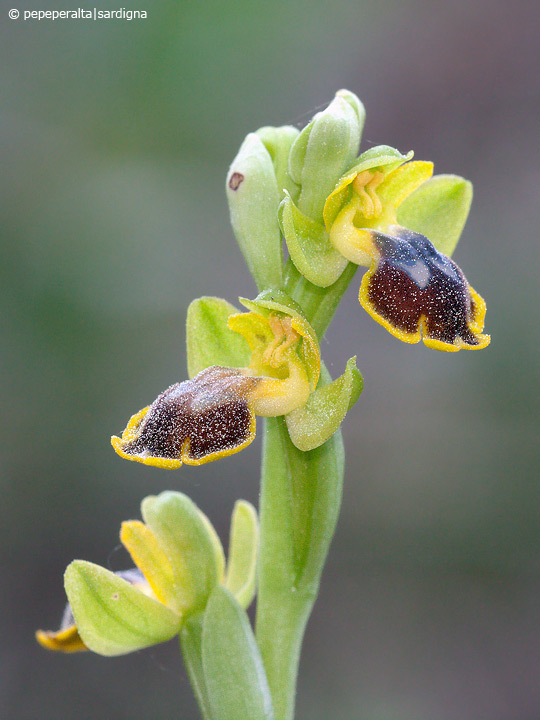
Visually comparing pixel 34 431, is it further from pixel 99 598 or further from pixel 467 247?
pixel 99 598

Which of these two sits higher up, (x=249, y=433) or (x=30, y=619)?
(x=249, y=433)

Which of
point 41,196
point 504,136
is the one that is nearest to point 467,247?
point 504,136

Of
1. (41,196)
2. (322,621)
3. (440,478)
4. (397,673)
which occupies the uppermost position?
(41,196)

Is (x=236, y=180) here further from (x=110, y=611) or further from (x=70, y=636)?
(x=70, y=636)

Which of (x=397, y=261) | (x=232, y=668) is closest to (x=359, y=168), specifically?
(x=397, y=261)

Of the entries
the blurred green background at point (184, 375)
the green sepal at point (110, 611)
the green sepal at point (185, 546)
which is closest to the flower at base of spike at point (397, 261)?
the green sepal at point (185, 546)

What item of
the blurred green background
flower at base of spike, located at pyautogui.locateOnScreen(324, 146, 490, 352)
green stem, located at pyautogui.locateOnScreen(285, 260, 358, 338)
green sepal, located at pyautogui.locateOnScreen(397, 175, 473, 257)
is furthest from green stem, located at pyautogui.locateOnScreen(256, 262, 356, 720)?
the blurred green background

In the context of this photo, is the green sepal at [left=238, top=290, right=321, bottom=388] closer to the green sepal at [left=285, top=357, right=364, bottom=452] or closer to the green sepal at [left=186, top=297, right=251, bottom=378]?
the green sepal at [left=285, top=357, right=364, bottom=452]
